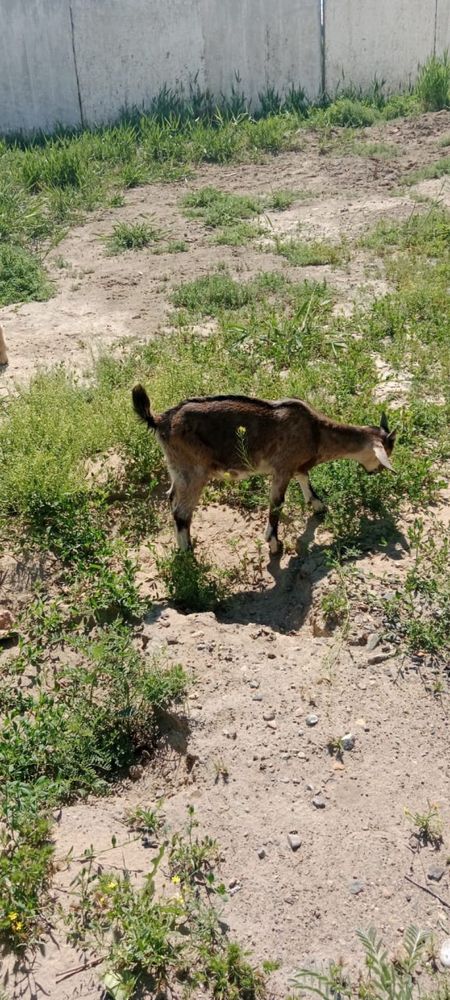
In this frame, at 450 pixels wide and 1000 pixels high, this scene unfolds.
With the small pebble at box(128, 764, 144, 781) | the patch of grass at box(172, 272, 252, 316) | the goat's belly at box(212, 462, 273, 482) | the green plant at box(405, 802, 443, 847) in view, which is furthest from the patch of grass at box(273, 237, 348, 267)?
the green plant at box(405, 802, 443, 847)

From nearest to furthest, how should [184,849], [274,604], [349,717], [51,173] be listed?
[184,849]
[349,717]
[274,604]
[51,173]

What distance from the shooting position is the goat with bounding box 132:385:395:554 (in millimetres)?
6371

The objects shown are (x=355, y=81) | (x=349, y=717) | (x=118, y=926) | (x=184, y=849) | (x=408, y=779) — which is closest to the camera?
(x=118, y=926)

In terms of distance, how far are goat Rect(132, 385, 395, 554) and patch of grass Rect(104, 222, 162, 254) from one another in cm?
646

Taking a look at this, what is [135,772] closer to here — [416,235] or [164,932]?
[164,932]

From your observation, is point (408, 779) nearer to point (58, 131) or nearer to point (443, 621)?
point (443, 621)

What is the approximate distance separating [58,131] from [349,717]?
539 inches

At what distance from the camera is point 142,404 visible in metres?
6.19

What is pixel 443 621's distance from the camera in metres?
5.71

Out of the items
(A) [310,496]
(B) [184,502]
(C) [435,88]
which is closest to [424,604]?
(A) [310,496]

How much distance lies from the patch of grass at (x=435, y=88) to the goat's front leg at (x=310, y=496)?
12.0 metres

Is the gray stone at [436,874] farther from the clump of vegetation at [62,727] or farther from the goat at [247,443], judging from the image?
the goat at [247,443]

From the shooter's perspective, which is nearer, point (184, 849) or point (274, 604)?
point (184, 849)

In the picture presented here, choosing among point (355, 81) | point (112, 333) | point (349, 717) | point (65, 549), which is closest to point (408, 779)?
point (349, 717)
